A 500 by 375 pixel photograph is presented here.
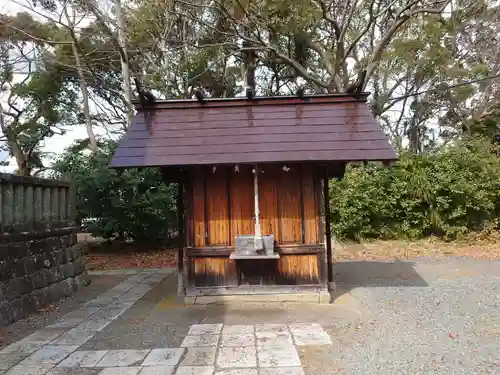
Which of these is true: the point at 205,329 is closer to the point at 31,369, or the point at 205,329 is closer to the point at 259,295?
the point at 259,295

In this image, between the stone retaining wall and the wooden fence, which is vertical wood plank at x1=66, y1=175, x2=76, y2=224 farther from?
the stone retaining wall

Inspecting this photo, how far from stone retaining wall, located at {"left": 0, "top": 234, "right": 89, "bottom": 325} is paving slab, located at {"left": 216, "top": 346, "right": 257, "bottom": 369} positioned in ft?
10.6

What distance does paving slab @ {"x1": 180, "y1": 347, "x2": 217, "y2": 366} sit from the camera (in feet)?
13.3

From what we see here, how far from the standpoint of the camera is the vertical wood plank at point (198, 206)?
261 inches

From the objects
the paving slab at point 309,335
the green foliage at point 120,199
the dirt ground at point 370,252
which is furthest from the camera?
the green foliage at point 120,199

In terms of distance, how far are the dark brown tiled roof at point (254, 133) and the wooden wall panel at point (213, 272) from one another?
5.37 ft

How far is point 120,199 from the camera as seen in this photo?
11930 millimetres

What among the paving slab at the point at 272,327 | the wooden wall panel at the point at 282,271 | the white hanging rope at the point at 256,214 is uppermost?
the white hanging rope at the point at 256,214

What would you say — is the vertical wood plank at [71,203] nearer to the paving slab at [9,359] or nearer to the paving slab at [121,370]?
the paving slab at [9,359]

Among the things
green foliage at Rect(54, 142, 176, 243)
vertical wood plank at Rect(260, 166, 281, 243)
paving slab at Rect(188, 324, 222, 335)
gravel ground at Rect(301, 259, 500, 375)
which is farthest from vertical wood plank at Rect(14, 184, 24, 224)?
green foliage at Rect(54, 142, 176, 243)

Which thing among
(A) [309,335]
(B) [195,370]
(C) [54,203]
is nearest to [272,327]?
(A) [309,335]

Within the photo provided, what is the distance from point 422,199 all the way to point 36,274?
34.8 feet

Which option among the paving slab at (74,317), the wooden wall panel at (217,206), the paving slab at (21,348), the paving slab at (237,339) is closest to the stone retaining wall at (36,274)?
the paving slab at (74,317)

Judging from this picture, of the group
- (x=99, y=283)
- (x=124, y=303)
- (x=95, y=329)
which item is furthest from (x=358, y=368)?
(x=99, y=283)
